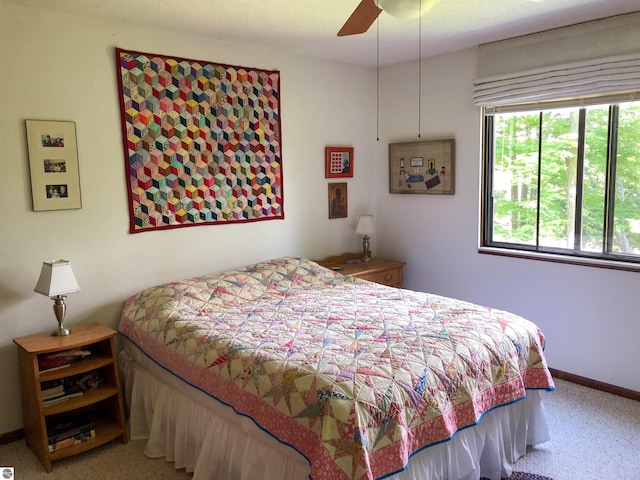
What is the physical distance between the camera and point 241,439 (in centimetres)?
223

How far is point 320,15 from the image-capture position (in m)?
2.94

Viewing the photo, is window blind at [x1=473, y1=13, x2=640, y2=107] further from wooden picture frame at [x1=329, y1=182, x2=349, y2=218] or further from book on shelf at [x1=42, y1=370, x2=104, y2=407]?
book on shelf at [x1=42, y1=370, x2=104, y2=407]

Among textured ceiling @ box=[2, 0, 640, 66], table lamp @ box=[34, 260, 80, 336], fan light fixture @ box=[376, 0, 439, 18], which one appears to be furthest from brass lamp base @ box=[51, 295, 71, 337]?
fan light fixture @ box=[376, 0, 439, 18]

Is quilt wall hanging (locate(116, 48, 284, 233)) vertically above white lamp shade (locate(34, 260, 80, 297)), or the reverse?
quilt wall hanging (locate(116, 48, 284, 233))

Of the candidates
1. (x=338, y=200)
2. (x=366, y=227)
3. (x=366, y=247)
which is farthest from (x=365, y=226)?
(x=338, y=200)

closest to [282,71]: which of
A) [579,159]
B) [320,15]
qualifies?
[320,15]

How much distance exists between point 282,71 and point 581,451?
316 centimetres

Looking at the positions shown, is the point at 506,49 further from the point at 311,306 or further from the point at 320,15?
the point at 311,306

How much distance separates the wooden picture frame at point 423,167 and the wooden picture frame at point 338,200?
1.45 ft

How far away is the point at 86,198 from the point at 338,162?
2.07 m

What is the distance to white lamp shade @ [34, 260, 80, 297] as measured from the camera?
265 cm

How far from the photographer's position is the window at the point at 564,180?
3.22 m

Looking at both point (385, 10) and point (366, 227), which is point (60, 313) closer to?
point (385, 10)

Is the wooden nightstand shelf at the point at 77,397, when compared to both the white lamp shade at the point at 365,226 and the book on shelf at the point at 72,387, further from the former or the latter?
the white lamp shade at the point at 365,226
